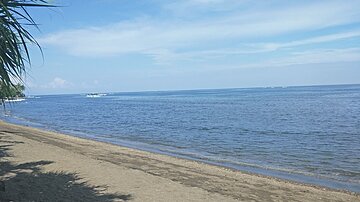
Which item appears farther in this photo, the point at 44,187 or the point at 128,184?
the point at 128,184

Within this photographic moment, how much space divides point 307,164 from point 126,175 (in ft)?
30.6

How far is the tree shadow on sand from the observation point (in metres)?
7.54

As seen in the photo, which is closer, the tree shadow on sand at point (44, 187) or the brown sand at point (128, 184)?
the tree shadow on sand at point (44, 187)

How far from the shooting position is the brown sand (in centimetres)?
830

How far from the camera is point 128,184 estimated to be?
10078mm

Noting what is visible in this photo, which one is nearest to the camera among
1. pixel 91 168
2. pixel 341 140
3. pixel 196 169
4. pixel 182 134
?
pixel 91 168

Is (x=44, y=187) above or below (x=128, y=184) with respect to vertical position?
above

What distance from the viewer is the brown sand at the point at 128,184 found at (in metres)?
8.30

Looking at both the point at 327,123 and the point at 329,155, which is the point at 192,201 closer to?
the point at 329,155

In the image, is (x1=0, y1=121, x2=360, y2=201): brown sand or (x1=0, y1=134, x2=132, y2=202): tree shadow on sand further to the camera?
(x1=0, y1=121, x2=360, y2=201): brown sand

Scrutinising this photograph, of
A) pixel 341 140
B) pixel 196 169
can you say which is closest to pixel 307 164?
Answer: pixel 196 169

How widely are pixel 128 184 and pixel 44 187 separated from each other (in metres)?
2.37

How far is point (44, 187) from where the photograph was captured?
8438mm

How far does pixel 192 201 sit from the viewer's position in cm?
881
